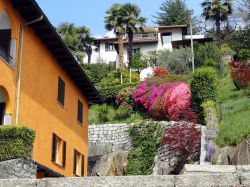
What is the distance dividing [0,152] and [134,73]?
44.5 m

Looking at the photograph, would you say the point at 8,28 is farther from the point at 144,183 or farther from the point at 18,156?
the point at 144,183

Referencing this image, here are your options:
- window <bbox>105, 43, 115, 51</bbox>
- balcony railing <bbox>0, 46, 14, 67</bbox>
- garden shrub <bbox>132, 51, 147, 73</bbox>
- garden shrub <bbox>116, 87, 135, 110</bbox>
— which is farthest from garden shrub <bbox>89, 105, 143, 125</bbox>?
window <bbox>105, 43, 115, 51</bbox>

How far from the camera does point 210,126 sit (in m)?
27.6

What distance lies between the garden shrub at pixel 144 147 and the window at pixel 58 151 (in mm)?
9135

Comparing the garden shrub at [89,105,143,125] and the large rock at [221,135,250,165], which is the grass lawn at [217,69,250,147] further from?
the garden shrub at [89,105,143,125]

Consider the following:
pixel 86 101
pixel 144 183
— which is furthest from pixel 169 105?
pixel 144 183

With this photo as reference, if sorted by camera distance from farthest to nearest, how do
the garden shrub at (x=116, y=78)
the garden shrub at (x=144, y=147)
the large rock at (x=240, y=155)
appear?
the garden shrub at (x=116, y=78)
the garden shrub at (x=144, y=147)
the large rock at (x=240, y=155)

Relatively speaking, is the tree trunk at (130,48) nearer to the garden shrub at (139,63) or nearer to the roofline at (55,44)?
the garden shrub at (139,63)

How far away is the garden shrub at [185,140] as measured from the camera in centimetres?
2852

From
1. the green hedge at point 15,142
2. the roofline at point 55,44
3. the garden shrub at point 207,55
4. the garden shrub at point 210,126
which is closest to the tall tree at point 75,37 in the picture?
the garden shrub at point 207,55

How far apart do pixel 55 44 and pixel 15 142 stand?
714 cm

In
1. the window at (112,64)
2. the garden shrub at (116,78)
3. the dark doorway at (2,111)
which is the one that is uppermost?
the window at (112,64)

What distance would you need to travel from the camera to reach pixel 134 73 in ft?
197

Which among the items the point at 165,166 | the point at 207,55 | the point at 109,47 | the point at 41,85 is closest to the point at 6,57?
the point at 41,85
